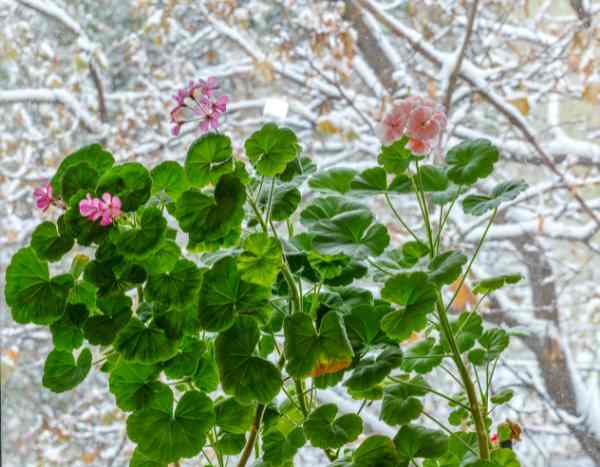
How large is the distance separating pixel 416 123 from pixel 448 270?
0.57 feet

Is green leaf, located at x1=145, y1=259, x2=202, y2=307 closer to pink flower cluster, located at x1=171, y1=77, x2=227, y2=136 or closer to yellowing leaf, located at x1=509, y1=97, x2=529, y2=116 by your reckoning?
pink flower cluster, located at x1=171, y1=77, x2=227, y2=136

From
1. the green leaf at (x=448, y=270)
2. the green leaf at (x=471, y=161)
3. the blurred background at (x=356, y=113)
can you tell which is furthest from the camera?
the blurred background at (x=356, y=113)

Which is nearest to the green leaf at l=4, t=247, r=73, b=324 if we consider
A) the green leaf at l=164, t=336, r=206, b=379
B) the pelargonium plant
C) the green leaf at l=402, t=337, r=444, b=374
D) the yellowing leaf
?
the pelargonium plant

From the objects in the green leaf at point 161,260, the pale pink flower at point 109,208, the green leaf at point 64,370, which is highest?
the pale pink flower at point 109,208

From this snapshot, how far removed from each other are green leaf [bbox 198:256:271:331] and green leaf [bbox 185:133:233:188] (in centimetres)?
7

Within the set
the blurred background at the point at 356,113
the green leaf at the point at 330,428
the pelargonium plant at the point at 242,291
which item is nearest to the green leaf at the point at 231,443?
the pelargonium plant at the point at 242,291

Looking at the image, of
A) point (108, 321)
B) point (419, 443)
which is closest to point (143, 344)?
point (108, 321)

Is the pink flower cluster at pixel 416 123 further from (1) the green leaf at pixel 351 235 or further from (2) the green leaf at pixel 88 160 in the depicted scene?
(2) the green leaf at pixel 88 160

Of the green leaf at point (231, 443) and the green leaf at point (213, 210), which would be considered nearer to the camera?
the green leaf at point (213, 210)

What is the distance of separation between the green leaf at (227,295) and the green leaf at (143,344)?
0.05m

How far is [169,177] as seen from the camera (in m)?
0.61

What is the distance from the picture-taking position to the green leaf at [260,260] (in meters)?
0.53

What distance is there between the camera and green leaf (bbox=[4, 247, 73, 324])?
1.79 ft

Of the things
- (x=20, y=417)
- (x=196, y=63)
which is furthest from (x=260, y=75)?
(x=20, y=417)
